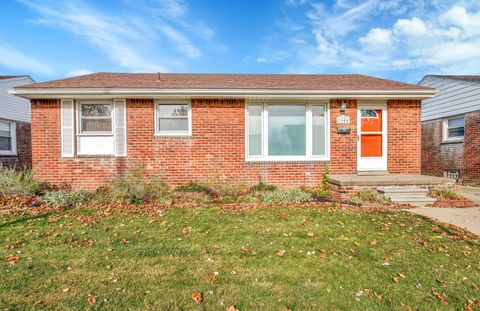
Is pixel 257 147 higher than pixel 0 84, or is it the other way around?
pixel 0 84

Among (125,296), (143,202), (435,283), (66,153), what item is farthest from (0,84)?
(435,283)

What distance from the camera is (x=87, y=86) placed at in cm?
759

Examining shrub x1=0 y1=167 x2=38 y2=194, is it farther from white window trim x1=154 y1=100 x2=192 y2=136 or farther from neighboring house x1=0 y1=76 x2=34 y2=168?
neighboring house x1=0 y1=76 x2=34 y2=168

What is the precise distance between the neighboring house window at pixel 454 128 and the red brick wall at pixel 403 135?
18.1 feet

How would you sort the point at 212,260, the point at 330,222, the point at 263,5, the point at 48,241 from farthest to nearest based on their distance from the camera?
the point at 263,5, the point at 330,222, the point at 48,241, the point at 212,260

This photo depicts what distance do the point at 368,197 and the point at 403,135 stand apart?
9.56 feet

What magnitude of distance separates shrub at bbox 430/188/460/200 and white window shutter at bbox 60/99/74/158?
1036 cm

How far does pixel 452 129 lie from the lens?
40.5 feet

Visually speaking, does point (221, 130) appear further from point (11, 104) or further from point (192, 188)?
point (11, 104)

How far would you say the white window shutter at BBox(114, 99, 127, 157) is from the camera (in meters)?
7.86

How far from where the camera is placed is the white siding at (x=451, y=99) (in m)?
11.2

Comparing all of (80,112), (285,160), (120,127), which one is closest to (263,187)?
(285,160)

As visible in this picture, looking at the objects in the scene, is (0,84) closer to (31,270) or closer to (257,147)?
(257,147)

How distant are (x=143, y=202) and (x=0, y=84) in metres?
12.6
